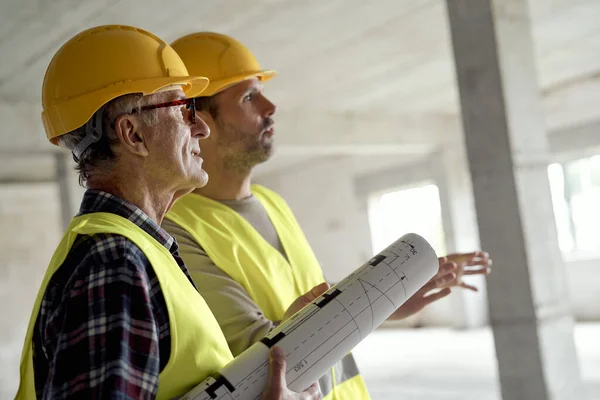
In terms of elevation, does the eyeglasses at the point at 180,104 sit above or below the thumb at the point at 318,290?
above

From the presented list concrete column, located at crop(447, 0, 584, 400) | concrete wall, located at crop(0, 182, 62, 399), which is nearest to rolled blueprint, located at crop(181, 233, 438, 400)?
concrete column, located at crop(447, 0, 584, 400)

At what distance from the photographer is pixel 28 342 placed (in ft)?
4.28

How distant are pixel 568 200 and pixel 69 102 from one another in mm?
11309

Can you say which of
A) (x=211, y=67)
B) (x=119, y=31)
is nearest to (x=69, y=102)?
(x=119, y=31)

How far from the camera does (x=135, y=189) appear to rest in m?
1.45

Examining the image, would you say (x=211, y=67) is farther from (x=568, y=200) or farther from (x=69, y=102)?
(x=568, y=200)

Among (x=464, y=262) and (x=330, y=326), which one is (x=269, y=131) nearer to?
(x=464, y=262)

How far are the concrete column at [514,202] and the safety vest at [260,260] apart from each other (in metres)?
2.25

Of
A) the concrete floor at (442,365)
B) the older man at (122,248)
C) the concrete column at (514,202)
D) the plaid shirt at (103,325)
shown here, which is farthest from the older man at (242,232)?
the concrete floor at (442,365)

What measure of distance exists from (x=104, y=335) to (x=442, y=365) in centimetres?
802

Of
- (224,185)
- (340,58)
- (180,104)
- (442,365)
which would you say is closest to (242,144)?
(224,185)

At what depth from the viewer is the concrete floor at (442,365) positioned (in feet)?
22.8

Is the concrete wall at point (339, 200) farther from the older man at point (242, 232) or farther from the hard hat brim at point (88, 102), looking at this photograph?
the hard hat brim at point (88, 102)

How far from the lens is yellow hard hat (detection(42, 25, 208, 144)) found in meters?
1.43
